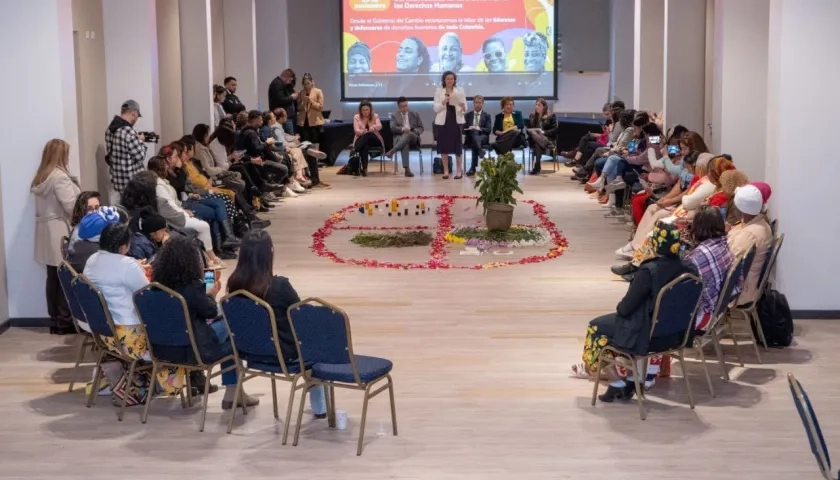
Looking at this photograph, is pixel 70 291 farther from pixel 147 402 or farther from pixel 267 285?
pixel 267 285

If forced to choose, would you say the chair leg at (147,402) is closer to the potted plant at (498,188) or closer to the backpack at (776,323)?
the backpack at (776,323)

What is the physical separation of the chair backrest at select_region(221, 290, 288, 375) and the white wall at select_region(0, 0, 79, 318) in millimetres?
3298

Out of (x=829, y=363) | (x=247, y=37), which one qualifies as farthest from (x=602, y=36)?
(x=829, y=363)

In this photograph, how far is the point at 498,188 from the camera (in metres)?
12.6

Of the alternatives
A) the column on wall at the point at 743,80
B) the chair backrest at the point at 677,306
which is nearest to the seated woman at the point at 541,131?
the column on wall at the point at 743,80

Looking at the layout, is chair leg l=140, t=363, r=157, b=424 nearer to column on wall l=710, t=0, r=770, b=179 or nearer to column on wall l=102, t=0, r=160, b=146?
column on wall l=102, t=0, r=160, b=146

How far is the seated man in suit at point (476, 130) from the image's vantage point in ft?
60.7

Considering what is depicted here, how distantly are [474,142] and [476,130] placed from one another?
20 cm

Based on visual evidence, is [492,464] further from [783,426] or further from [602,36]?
[602,36]

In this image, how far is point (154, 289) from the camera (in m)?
6.52

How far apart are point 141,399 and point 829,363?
14.2 ft

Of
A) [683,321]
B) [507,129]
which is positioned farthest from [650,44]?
[683,321]

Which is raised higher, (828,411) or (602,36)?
(602,36)

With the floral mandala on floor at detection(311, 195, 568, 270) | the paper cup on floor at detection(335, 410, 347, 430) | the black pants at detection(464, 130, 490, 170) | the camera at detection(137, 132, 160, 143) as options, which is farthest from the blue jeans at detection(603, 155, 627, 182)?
the paper cup on floor at detection(335, 410, 347, 430)
